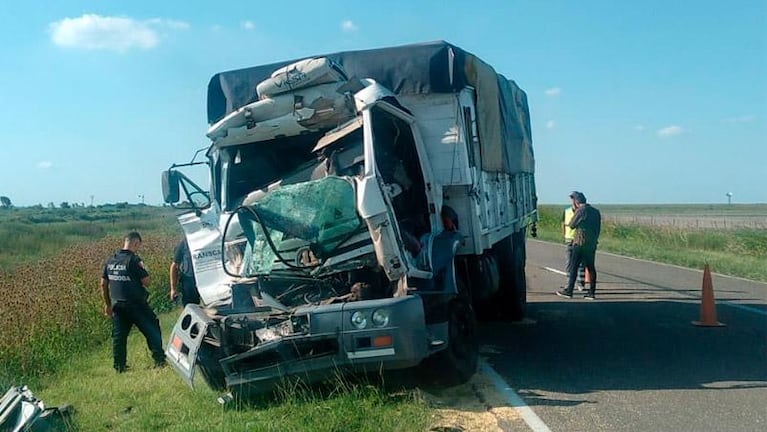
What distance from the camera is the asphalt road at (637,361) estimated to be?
626 cm

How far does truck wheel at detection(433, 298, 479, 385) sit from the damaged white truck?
2 centimetres

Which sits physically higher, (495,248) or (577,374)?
(495,248)

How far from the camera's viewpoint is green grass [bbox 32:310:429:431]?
610cm

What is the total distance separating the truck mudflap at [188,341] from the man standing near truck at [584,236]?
8355mm

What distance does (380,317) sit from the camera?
6.39m

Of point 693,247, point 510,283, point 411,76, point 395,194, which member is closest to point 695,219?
point 693,247

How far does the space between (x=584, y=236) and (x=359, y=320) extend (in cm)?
822

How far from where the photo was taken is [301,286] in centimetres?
701

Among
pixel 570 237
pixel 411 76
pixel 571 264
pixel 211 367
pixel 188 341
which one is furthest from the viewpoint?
pixel 570 237

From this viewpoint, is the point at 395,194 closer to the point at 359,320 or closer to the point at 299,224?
the point at 299,224

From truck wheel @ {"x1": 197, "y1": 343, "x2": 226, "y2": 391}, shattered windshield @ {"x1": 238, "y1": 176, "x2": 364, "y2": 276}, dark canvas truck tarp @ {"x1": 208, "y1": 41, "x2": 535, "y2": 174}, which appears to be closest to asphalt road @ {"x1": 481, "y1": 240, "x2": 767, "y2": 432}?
shattered windshield @ {"x1": 238, "y1": 176, "x2": 364, "y2": 276}

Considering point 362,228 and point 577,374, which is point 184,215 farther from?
point 577,374

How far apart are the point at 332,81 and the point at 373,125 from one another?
0.64 m

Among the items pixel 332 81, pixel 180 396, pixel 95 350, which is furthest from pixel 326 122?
pixel 95 350
